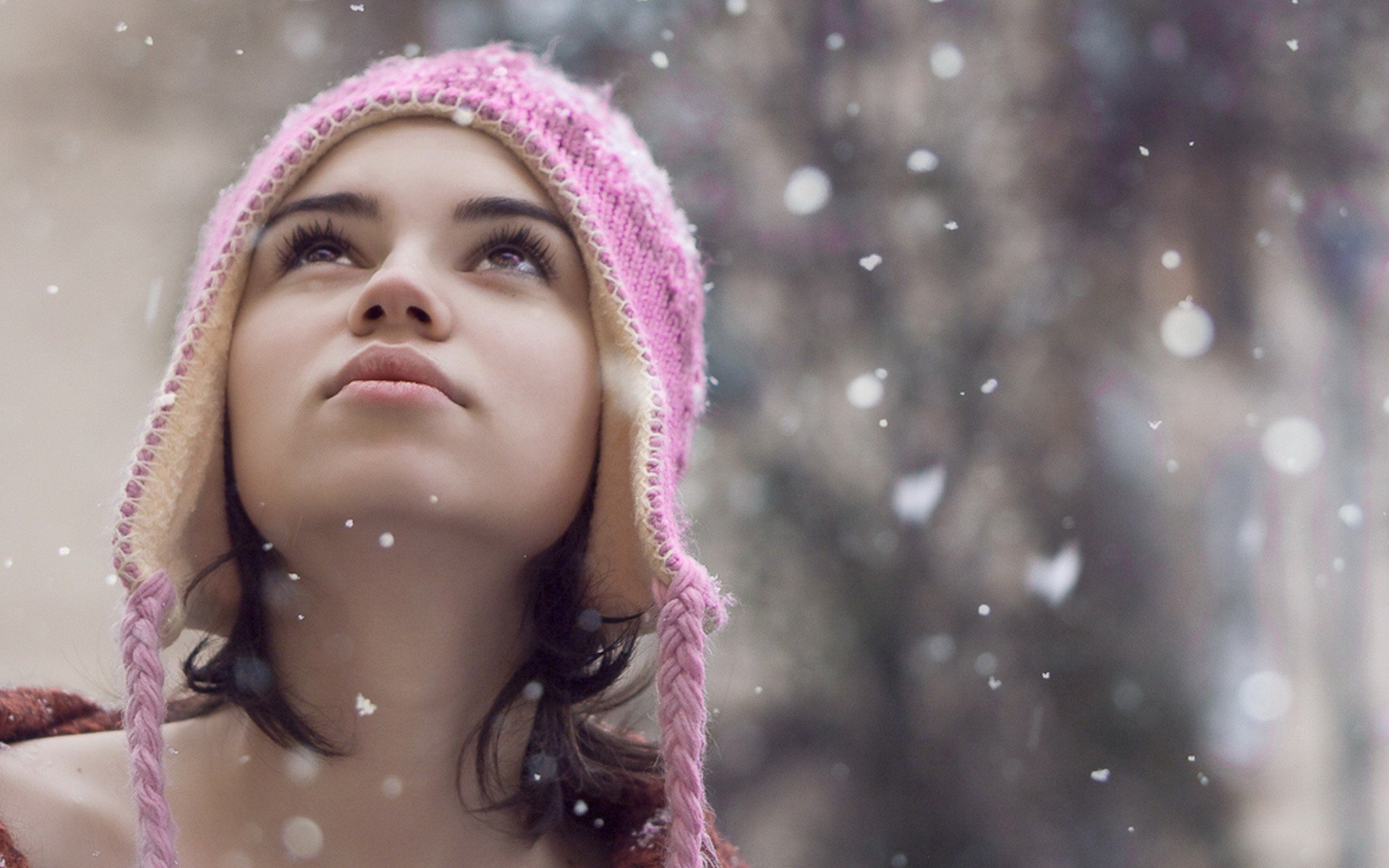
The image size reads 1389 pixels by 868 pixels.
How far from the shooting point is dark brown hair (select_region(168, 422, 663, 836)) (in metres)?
0.79

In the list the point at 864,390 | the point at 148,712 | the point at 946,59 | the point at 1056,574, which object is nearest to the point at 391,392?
the point at 148,712

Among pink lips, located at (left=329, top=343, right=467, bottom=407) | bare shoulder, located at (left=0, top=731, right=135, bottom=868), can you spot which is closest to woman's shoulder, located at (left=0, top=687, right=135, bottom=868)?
bare shoulder, located at (left=0, top=731, right=135, bottom=868)

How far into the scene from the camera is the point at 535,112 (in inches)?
32.6

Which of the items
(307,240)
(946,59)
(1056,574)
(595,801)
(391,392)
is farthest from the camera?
(946,59)

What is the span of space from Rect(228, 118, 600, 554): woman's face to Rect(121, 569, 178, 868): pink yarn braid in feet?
0.30

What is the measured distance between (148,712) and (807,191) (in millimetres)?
1482

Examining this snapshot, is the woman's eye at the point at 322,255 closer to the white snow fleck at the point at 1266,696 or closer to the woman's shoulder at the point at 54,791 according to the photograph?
the woman's shoulder at the point at 54,791

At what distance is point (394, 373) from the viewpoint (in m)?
0.67

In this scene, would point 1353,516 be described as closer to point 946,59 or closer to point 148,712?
point 946,59

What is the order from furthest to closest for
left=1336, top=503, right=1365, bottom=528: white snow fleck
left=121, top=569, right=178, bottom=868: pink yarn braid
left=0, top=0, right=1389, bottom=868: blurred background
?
left=1336, top=503, right=1365, bottom=528: white snow fleck
left=0, top=0, right=1389, bottom=868: blurred background
left=121, top=569, right=178, bottom=868: pink yarn braid

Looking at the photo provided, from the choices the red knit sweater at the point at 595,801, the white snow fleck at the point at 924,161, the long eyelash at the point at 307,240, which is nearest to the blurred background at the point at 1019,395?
the white snow fleck at the point at 924,161

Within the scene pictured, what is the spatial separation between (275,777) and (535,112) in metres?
0.56

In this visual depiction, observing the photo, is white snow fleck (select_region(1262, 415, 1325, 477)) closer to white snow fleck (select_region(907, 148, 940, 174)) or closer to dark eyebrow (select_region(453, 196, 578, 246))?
white snow fleck (select_region(907, 148, 940, 174))

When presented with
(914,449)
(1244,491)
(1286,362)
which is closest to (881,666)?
(914,449)
